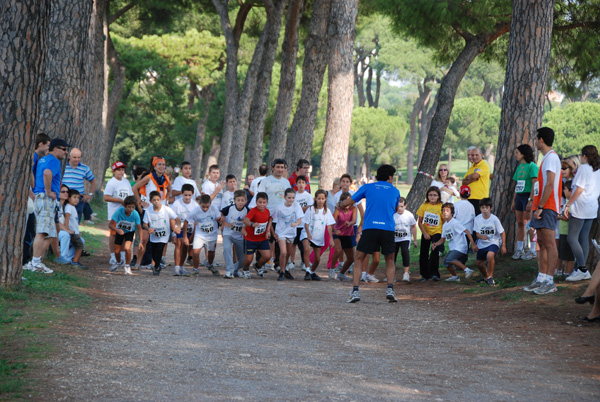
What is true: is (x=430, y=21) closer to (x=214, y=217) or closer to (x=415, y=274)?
(x=415, y=274)

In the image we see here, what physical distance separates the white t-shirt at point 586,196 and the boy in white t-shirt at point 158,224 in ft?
19.8

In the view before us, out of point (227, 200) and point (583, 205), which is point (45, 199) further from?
point (583, 205)

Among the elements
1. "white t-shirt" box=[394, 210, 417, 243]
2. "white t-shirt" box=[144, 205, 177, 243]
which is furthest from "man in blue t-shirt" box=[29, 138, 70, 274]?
"white t-shirt" box=[394, 210, 417, 243]

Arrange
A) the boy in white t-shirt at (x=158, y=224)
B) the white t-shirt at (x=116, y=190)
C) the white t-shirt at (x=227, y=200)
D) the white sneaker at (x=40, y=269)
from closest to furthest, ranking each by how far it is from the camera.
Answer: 1. the white sneaker at (x=40, y=269)
2. the boy in white t-shirt at (x=158, y=224)
3. the white t-shirt at (x=116, y=190)
4. the white t-shirt at (x=227, y=200)

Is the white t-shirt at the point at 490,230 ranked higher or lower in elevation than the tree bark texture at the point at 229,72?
lower

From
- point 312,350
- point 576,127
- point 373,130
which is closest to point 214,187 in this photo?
point 312,350

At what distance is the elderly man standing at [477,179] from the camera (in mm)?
12875

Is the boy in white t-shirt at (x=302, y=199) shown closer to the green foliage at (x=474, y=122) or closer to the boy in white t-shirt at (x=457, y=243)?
the boy in white t-shirt at (x=457, y=243)

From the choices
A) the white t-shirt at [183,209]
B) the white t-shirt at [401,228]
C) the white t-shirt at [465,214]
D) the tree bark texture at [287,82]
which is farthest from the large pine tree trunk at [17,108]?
the tree bark texture at [287,82]

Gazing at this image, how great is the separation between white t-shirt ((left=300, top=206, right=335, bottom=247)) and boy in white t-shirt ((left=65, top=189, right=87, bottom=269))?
3.65 m

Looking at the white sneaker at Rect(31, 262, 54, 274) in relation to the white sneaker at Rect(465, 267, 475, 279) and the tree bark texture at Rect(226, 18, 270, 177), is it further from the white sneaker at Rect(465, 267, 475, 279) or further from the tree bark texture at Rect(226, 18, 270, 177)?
the tree bark texture at Rect(226, 18, 270, 177)

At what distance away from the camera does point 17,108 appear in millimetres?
7945

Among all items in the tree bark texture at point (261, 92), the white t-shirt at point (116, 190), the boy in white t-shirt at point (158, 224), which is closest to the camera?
the boy in white t-shirt at point (158, 224)

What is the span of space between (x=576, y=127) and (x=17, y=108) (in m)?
65.8
